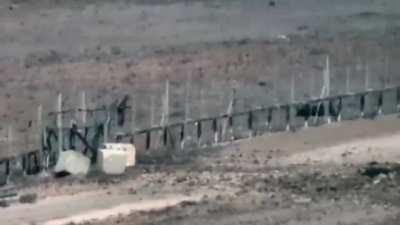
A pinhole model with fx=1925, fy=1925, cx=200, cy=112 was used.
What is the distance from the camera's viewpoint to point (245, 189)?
23.9 m

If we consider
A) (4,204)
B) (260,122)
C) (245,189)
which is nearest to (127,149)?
(245,189)

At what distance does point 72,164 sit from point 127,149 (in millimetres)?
955

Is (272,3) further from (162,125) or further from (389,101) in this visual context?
(162,125)

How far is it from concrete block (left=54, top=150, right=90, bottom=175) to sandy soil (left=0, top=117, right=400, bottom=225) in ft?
0.77

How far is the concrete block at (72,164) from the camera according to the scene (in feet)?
81.5

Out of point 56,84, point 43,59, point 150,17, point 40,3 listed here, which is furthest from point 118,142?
point 40,3

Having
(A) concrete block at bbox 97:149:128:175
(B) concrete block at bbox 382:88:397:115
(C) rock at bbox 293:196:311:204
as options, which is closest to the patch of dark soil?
(C) rock at bbox 293:196:311:204

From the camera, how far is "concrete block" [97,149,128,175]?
25.0m

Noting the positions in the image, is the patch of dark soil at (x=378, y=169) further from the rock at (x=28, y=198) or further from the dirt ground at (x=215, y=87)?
the rock at (x=28, y=198)

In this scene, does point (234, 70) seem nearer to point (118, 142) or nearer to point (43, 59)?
point (43, 59)

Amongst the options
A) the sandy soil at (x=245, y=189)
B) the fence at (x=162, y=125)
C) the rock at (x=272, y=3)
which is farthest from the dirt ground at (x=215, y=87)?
the fence at (x=162, y=125)

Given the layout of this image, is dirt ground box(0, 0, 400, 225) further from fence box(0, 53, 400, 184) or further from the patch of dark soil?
fence box(0, 53, 400, 184)

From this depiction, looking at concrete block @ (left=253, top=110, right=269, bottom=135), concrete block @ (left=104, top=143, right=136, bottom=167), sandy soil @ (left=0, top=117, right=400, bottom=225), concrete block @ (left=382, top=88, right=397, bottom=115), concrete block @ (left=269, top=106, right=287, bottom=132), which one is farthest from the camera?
concrete block @ (left=382, top=88, right=397, bottom=115)

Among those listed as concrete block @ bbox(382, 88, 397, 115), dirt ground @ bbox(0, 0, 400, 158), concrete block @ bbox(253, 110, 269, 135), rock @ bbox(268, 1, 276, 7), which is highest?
concrete block @ bbox(253, 110, 269, 135)
